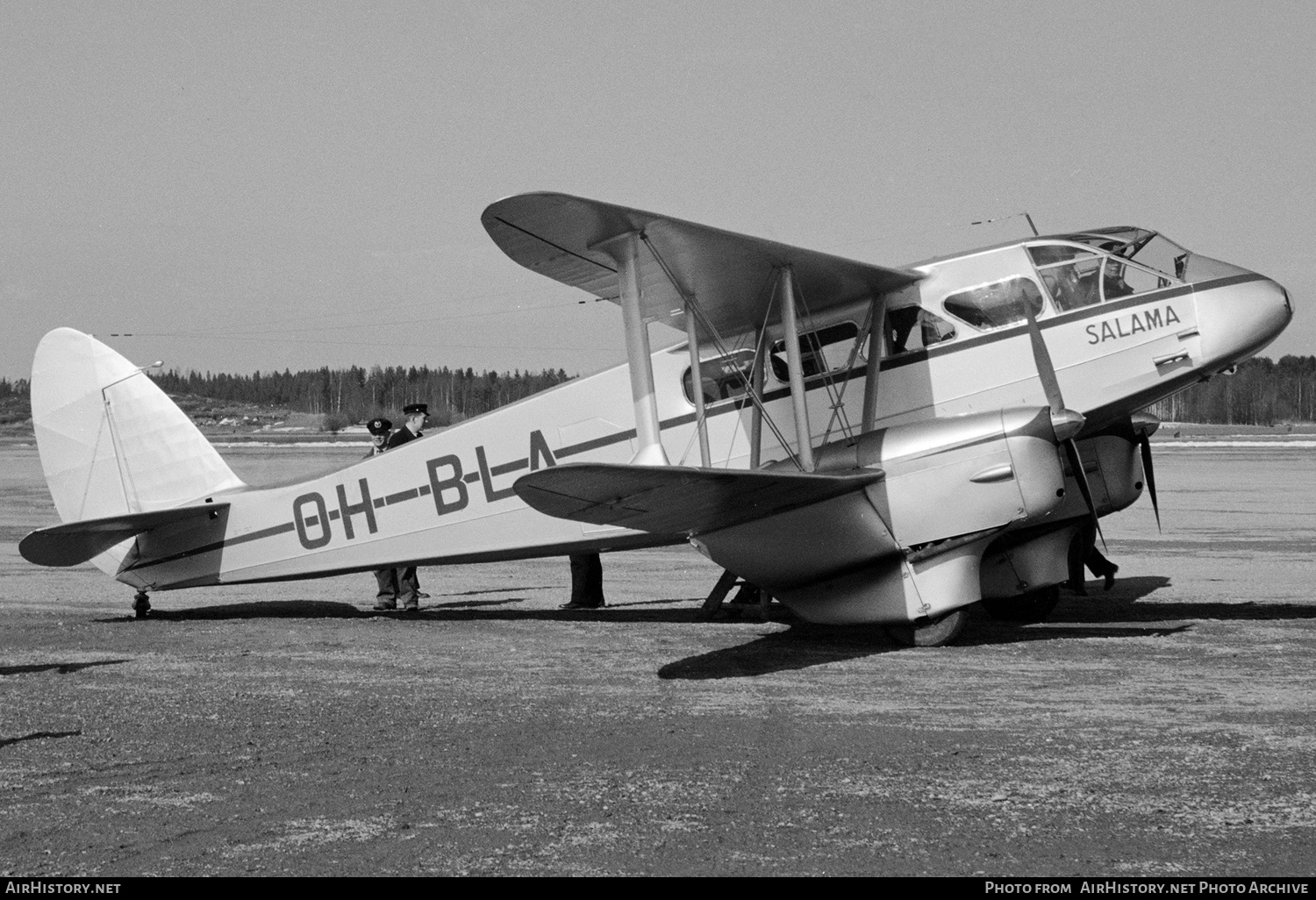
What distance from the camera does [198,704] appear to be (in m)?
8.27

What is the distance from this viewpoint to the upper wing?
9.01m

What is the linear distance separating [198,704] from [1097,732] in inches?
229

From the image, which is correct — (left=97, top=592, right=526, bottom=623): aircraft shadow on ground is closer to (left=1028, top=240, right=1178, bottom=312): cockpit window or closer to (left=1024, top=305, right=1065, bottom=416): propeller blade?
(left=1024, top=305, right=1065, bottom=416): propeller blade

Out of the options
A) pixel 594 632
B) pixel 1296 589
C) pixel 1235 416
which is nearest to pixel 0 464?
pixel 594 632

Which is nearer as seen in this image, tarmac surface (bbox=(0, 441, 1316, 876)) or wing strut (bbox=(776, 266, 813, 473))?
tarmac surface (bbox=(0, 441, 1316, 876))

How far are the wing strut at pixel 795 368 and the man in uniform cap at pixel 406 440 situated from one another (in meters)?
4.86

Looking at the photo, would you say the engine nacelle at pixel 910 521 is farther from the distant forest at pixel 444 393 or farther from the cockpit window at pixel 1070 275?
the distant forest at pixel 444 393

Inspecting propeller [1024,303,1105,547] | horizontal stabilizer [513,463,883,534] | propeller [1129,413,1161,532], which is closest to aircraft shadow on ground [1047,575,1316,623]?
propeller [1129,413,1161,532]

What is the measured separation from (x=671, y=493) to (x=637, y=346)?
1506mm

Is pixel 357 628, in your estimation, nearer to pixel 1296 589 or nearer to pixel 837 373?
pixel 837 373

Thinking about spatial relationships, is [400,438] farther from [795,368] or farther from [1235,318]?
[1235,318]

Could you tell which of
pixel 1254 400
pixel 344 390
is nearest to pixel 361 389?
pixel 344 390

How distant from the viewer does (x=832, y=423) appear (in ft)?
35.7

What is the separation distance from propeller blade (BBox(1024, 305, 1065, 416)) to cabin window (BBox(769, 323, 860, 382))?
1.58 meters
